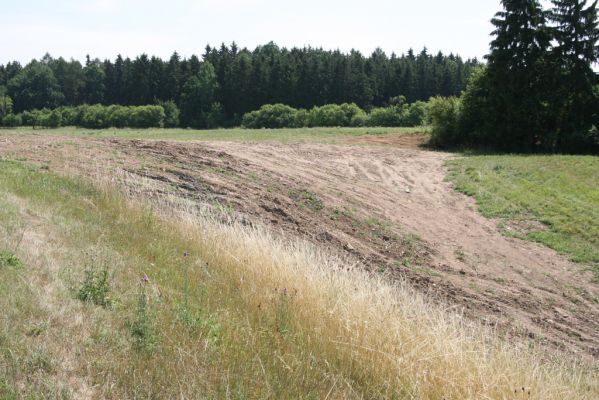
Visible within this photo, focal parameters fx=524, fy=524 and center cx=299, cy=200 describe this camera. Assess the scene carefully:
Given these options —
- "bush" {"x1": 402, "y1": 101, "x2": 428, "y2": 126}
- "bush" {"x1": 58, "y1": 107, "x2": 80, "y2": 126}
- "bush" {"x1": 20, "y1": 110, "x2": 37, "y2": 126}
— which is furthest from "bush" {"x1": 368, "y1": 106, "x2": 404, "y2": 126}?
"bush" {"x1": 20, "y1": 110, "x2": 37, "y2": 126}

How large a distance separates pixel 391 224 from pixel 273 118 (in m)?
49.6

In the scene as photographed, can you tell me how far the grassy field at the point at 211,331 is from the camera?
379 cm

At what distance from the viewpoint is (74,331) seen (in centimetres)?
413

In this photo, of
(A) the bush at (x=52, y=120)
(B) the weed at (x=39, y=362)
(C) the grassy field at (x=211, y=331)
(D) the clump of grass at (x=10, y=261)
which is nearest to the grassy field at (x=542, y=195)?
(C) the grassy field at (x=211, y=331)

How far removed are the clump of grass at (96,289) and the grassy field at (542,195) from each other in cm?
1098

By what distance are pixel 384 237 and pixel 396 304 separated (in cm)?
660

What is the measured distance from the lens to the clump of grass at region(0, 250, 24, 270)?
4.99 meters

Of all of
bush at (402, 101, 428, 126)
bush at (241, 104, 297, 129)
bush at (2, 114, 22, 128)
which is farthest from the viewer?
bush at (2, 114, 22, 128)

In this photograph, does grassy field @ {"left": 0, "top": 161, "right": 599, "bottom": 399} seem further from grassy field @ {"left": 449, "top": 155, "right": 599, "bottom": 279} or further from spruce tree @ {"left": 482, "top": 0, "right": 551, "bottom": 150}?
spruce tree @ {"left": 482, "top": 0, "right": 551, "bottom": 150}

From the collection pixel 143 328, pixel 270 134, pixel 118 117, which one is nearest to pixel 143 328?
pixel 143 328

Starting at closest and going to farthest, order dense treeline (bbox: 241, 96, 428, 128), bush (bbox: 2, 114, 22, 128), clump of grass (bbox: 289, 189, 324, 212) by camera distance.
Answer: clump of grass (bbox: 289, 189, 324, 212) < dense treeline (bbox: 241, 96, 428, 128) < bush (bbox: 2, 114, 22, 128)

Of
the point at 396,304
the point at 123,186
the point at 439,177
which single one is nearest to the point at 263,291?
the point at 396,304

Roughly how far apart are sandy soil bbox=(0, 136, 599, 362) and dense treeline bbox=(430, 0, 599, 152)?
1485 cm

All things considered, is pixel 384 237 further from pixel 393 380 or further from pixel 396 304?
pixel 393 380
